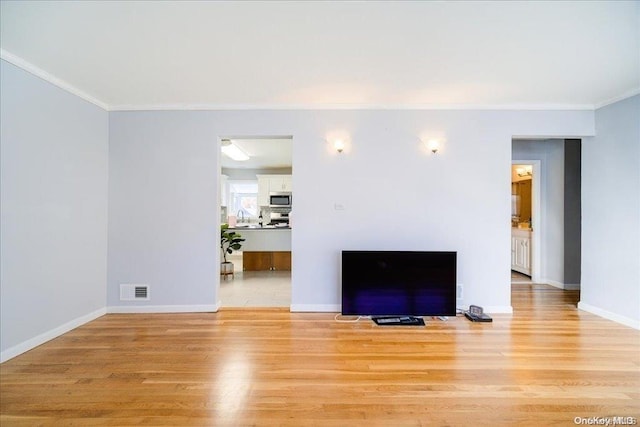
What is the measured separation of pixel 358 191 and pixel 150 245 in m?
2.63

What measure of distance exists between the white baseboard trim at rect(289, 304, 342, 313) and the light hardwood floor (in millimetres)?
334

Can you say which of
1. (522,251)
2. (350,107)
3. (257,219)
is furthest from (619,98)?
(257,219)

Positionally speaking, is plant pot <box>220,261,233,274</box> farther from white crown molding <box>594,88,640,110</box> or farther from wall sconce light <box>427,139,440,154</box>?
white crown molding <box>594,88,640,110</box>

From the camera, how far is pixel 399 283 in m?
3.28

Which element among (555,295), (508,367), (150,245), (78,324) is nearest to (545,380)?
(508,367)

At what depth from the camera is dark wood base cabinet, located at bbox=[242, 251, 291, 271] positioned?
20.0ft

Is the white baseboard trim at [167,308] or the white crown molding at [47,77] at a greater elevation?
the white crown molding at [47,77]

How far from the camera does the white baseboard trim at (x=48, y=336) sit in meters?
2.41

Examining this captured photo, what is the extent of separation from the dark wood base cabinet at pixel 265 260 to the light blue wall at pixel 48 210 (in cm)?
280

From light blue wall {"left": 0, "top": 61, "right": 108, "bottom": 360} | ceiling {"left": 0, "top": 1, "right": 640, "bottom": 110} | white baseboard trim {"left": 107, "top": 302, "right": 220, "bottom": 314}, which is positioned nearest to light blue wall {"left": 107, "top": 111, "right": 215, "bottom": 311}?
white baseboard trim {"left": 107, "top": 302, "right": 220, "bottom": 314}

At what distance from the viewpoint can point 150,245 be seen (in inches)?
140

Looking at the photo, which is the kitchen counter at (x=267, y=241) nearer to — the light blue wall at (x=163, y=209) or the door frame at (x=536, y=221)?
the light blue wall at (x=163, y=209)

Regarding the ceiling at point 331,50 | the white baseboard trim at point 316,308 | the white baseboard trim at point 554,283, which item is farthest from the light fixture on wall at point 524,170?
the white baseboard trim at point 316,308

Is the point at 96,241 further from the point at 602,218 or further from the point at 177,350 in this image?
the point at 602,218
